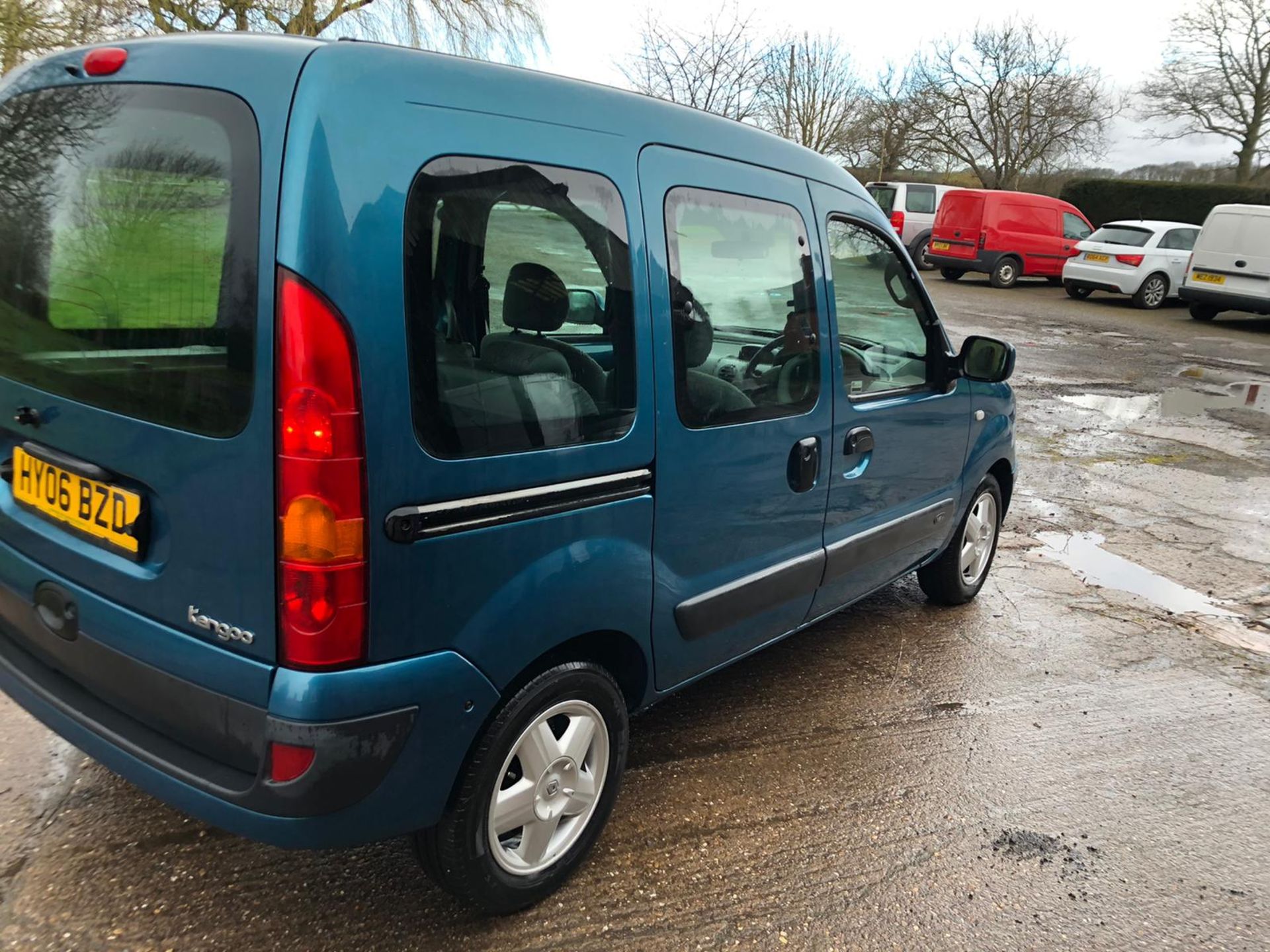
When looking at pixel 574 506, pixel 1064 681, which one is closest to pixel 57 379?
Answer: pixel 574 506

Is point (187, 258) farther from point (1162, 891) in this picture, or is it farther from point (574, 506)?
point (1162, 891)

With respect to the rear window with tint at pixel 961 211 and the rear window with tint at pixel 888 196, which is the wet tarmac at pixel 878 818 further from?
the rear window with tint at pixel 888 196

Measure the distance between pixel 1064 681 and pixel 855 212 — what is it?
2091mm

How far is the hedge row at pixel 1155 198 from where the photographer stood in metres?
27.1

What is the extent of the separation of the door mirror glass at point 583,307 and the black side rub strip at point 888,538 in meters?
1.27

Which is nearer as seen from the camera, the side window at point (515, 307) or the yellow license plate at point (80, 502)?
the side window at point (515, 307)

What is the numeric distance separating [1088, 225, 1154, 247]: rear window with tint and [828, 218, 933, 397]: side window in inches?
Result: 677

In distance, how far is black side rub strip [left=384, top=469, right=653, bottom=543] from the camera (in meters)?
1.74

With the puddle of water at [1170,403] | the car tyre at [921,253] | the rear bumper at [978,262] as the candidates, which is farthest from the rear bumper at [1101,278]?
the puddle of water at [1170,403]

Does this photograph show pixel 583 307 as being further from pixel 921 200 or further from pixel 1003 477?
pixel 921 200

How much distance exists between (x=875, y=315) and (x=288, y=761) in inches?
101

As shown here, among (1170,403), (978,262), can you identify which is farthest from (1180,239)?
(1170,403)

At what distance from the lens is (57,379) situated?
2.02 m

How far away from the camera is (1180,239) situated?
58.6ft
